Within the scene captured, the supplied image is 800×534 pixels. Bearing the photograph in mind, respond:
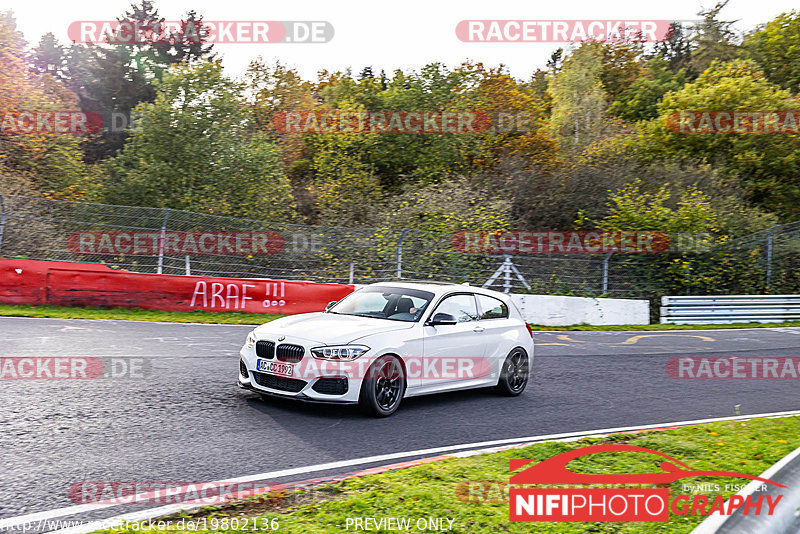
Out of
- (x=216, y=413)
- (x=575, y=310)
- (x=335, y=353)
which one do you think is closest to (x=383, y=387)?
(x=335, y=353)

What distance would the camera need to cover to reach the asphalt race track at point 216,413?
581cm

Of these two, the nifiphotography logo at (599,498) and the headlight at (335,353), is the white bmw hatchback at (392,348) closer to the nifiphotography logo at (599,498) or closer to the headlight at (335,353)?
the headlight at (335,353)

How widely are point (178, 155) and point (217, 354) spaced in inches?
723

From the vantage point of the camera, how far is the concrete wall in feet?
67.2

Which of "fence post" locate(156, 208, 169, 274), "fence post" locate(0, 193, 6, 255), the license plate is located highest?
"fence post" locate(0, 193, 6, 255)

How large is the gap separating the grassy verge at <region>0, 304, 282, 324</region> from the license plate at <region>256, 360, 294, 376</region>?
8.15 meters

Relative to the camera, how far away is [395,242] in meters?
20.9

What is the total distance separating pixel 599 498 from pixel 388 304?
14.9ft

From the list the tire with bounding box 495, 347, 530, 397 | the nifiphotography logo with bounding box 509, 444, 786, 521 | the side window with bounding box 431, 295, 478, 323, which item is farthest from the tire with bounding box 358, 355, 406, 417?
the nifiphotography logo with bounding box 509, 444, 786, 521

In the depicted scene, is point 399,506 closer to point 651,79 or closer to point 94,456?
point 94,456

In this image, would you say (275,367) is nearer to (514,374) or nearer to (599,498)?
(514,374)

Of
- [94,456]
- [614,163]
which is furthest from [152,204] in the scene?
[94,456]

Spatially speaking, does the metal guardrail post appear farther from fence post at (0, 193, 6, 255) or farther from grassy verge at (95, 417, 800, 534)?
fence post at (0, 193, 6, 255)

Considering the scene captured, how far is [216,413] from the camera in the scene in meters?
7.72
